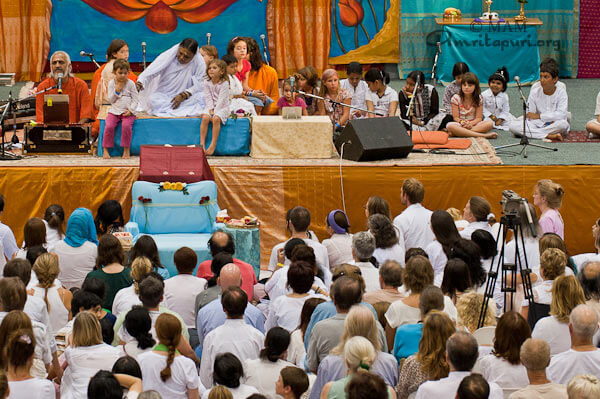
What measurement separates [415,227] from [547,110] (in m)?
4.16

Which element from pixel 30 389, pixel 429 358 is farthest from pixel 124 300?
pixel 429 358

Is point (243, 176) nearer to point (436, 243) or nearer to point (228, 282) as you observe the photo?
point (436, 243)

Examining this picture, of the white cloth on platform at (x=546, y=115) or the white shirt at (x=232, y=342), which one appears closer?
the white shirt at (x=232, y=342)

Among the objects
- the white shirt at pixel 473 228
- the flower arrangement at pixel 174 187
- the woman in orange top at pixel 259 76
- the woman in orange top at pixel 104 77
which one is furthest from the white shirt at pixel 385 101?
the white shirt at pixel 473 228

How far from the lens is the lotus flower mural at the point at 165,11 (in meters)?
15.8

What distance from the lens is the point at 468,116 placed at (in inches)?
479

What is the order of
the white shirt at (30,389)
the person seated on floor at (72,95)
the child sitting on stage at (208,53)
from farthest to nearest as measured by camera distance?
1. the child sitting on stage at (208,53)
2. the person seated on floor at (72,95)
3. the white shirt at (30,389)

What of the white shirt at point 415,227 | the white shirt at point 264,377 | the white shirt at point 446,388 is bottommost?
the white shirt at point 264,377

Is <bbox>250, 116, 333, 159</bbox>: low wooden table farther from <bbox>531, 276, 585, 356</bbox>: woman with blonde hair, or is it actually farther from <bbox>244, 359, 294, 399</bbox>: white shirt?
<bbox>244, 359, 294, 399</bbox>: white shirt

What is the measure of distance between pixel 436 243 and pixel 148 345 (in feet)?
9.52

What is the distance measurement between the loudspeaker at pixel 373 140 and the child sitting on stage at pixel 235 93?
1178mm

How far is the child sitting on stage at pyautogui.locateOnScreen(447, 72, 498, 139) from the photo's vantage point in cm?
1202

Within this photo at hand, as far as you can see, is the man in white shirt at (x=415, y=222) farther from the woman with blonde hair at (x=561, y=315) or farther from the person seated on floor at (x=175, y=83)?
the person seated on floor at (x=175, y=83)

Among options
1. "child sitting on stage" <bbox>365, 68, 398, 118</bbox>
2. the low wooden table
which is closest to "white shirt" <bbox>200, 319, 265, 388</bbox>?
the low wooden table
